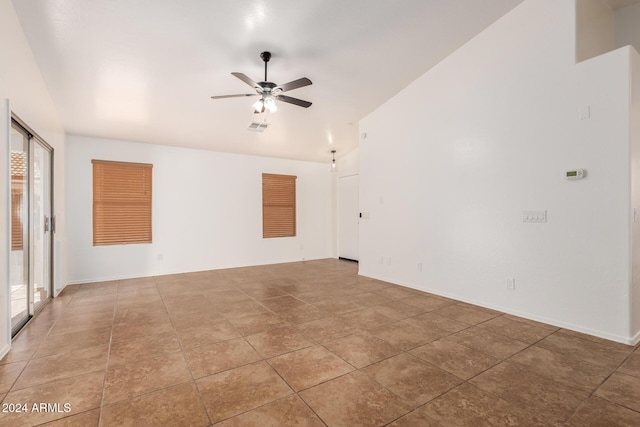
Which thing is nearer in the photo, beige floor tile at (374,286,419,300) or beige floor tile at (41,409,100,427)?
beige floor tile at (41,409,100,427)

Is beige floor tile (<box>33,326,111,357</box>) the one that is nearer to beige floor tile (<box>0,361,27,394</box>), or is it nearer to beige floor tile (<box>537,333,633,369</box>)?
beige floor tile (<box>0,361,27,394</box>)

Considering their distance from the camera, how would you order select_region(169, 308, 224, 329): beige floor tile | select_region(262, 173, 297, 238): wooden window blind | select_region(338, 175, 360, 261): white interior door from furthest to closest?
1. select_region(338, 175, 360, 261): white interior door
2. select_region(262, 173, 297, 238): wooden window blind
3. select_region(169, 308, 224, 329): beige floor tile

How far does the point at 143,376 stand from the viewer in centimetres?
222

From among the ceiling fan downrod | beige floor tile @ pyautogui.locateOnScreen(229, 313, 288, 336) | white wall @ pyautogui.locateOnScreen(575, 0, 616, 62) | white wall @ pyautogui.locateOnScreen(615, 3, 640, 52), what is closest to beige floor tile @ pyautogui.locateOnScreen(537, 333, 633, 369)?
beige floor tile @ pyautogui.locateOnScreen(229, 313, 288, 336)

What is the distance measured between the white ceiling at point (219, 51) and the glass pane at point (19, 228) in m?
1.04

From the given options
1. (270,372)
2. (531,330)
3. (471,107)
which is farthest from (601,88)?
(270,372)

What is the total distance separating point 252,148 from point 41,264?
409 centimetres

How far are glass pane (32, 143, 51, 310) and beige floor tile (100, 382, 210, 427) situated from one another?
3.05 meters

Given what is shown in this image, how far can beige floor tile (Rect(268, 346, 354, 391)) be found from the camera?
7.05 feet

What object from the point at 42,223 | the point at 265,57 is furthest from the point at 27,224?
the point at 265,57

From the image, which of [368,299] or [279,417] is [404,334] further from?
[279,417]

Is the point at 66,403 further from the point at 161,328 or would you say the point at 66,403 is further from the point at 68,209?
the point at 68,209

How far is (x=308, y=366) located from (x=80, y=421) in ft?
4.78

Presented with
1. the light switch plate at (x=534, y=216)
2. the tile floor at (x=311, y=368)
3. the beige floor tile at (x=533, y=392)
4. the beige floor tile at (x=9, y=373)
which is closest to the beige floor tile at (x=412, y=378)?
the tile floor at (x=311, y=368)
